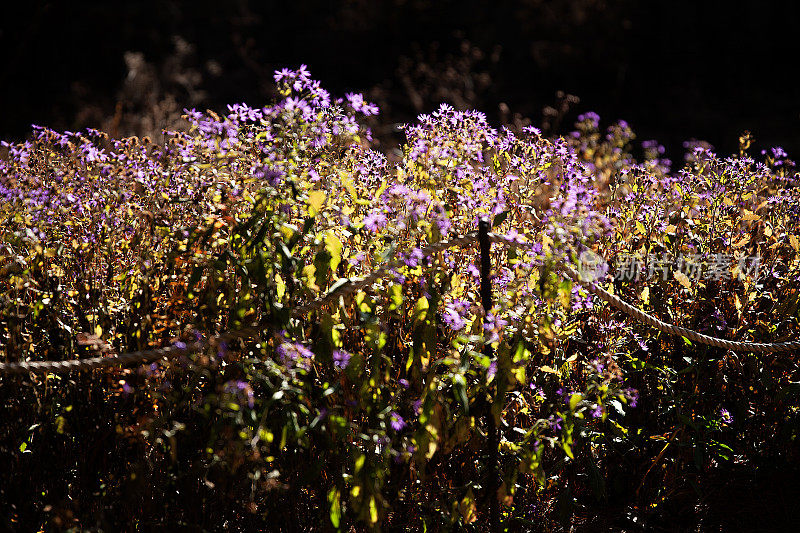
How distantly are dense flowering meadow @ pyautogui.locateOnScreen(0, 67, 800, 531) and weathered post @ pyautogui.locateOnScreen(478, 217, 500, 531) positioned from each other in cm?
3

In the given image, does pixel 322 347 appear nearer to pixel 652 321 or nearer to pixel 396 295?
pixel 396 295

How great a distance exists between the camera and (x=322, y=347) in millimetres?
2094

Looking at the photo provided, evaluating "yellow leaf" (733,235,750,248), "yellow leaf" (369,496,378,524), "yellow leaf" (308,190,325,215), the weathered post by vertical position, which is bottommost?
"yellow leaf" (369,496,378,524)

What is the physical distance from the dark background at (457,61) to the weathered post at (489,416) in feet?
26.3

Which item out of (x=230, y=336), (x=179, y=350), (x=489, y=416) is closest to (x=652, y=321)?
(x=489, y=416)

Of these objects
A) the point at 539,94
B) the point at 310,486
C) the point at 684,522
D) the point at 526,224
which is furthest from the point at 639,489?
the point at 539,94

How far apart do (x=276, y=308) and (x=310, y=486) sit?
0.69 m

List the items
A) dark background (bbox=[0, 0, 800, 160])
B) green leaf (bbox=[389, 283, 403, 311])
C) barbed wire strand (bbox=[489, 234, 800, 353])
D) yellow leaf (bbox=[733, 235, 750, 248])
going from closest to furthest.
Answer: green leaf (bbox=[389, 283, 403, 311]) → barbed wire strand (bbox=[489, 234, 800, 353]) → yellow leaf (bbox=[733, 235, 750, 248]) → dark background (bbox=[0, 0, 800, 160])

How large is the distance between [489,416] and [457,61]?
9685 mm

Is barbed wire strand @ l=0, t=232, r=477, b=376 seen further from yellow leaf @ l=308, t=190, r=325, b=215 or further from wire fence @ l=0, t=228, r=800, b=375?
yellow leaf @ l=308, t=190, r=325, b=215

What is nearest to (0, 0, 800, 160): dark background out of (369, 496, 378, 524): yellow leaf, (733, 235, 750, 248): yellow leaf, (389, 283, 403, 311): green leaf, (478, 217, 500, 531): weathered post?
(733, 235, 750, 248): yellow leaf

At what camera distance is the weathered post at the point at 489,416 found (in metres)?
2.23

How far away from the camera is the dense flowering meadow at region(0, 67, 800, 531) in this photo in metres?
2.09

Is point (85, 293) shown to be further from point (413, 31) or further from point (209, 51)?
point (209, 51)
